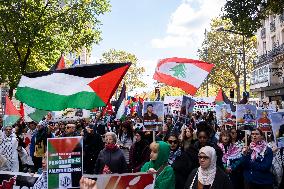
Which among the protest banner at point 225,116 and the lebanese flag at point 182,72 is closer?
the lebanese flag at point 182,72

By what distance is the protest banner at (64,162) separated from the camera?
18.9 ft

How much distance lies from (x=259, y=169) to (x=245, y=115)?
637 centimetres

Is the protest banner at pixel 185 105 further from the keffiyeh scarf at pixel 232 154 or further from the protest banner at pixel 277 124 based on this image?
the keffiyeh scarf at pixel 232 154

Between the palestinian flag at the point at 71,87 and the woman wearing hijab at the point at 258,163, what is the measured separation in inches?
96.4

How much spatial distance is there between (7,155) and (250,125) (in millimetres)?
7397

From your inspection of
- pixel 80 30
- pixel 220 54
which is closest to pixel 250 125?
pixel 80 30

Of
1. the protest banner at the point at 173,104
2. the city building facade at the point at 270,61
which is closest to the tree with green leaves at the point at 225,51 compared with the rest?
the city building facade at the point at 270,61

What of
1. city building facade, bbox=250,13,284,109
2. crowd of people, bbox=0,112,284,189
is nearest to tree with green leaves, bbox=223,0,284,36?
crowd of people, bbox=0,112,284,189

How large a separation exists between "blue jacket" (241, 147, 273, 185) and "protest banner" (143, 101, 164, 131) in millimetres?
4130

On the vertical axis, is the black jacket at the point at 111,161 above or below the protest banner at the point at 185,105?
below

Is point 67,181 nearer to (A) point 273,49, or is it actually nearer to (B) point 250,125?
(B) point 250,125

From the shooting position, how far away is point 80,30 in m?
31.3

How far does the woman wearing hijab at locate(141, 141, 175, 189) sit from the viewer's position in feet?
18.5

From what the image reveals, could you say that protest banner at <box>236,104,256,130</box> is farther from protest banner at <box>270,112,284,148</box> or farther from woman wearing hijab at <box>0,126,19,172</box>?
→ woman wearing hijab at <box>0,126,19,172</box>
